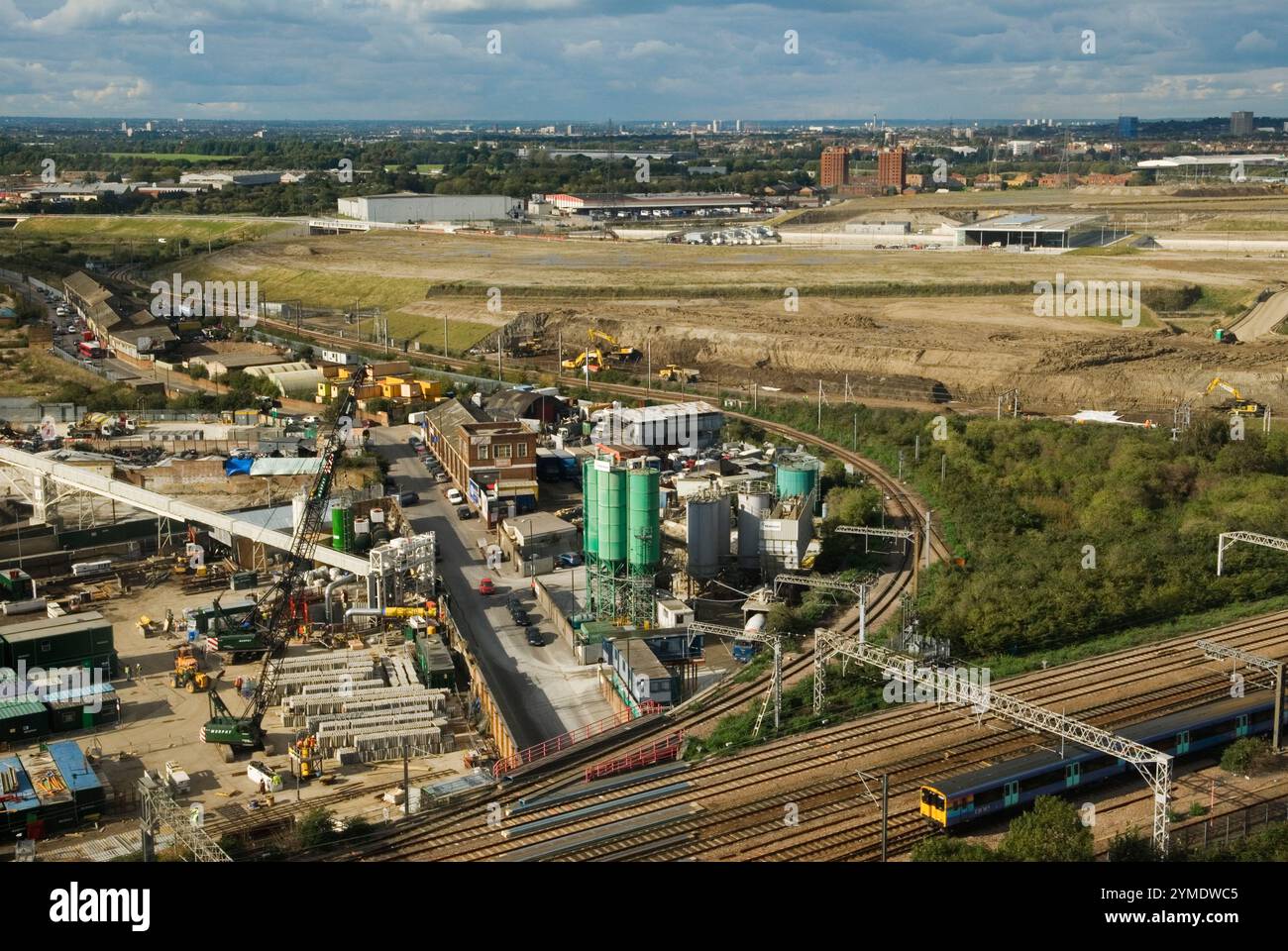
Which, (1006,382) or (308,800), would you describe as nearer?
(308,800)

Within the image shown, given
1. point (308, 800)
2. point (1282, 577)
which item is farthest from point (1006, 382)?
point (308, 800)

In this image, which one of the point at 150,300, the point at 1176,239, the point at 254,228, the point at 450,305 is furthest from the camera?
the point at 254,228

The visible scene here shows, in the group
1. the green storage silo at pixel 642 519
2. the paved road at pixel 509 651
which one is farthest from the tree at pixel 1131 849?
the green storage silo at pixel 642 519

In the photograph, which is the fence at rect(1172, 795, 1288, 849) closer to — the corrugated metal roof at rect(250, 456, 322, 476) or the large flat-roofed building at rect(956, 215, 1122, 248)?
the corrugated metal roof at rect(250, 456, 322, 476)

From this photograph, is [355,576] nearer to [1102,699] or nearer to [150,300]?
[1102,699]

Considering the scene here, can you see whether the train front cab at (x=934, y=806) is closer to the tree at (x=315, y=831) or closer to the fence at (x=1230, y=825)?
the fence at (x=1230, y=825)

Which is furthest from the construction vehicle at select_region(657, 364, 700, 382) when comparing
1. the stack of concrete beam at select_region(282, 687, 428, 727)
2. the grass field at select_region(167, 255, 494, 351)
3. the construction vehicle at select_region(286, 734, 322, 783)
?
the construction vehicle at select_region(286, 734, 322, 783)

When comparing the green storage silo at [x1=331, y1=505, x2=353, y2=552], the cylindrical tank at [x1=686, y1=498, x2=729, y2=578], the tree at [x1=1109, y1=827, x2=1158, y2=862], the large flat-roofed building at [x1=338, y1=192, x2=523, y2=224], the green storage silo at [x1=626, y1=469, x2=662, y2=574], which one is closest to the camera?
the tree at [x1=1109, y1=827, x2=1158, y2=862]
